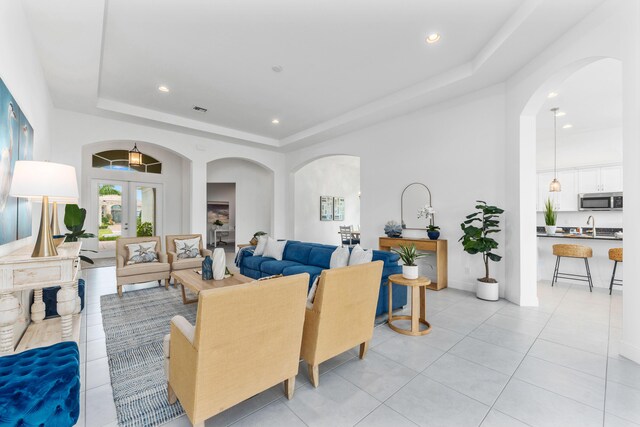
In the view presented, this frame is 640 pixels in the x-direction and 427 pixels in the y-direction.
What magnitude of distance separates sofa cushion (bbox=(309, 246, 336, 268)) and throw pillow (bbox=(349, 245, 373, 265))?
0.71 meters

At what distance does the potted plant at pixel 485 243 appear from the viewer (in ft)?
13.3

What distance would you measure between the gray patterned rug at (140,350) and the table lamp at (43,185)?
3.71ft

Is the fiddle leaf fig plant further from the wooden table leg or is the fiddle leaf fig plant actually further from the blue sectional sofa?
the wooden table leg

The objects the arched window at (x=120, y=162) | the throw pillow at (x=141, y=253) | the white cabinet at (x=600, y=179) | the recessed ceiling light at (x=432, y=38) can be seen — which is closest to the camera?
the recessed ceiling light at (x=432, y=38)

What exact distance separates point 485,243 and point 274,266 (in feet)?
10.6

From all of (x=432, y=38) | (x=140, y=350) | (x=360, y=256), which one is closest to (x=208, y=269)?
(x=140, y=350)

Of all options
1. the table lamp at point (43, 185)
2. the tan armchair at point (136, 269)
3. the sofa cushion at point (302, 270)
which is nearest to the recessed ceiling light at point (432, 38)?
the sofa cushion at point (302, 270)

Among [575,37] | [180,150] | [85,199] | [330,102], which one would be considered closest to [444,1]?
[575,37]

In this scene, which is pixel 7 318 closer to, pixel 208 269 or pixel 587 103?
pixel 208 269

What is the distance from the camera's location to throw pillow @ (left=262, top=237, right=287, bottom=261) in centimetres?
507

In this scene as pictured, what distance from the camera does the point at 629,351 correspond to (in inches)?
95.6

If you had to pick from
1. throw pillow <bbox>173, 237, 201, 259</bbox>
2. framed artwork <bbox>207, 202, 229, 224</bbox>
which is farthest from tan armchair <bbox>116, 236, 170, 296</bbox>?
framed artwork <bbox>207, 202, 229, 224</bbox>

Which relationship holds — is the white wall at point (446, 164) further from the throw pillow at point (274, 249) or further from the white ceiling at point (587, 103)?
the throw pillow at point (274, 249)

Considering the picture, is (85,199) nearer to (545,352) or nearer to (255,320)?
(255,320)
